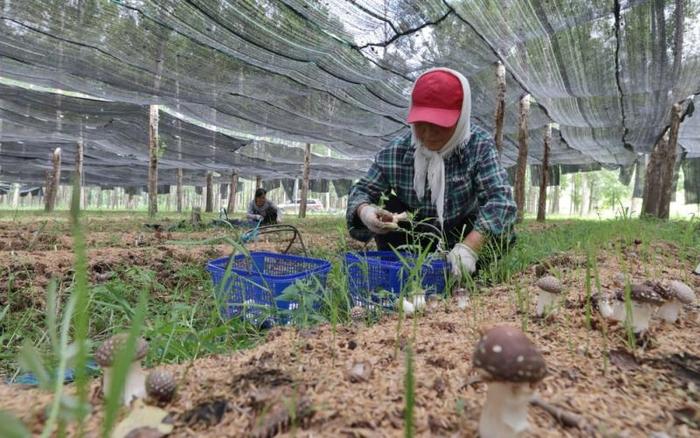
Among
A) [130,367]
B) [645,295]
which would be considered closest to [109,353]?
[130,367]

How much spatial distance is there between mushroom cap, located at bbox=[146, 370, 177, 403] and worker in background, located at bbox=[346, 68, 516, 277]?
4.31 ft

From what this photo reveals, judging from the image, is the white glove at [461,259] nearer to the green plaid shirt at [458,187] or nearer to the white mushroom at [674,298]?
the green plaid shirt at [458,187]

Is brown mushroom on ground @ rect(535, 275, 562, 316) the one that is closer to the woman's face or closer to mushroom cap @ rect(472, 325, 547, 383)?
mushroom cap @ rect(472, 325, 547, 383)

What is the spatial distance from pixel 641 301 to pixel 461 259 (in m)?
0.83

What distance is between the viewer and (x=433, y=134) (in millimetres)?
2395

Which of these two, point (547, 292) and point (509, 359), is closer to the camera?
point (509, 359)

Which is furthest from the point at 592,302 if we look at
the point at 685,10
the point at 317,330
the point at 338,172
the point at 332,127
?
the point at 338,172

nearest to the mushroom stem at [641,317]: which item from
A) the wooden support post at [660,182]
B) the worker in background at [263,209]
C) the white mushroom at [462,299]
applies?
the white mushroom at [462,299]

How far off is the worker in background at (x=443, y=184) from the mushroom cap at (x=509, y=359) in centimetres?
114

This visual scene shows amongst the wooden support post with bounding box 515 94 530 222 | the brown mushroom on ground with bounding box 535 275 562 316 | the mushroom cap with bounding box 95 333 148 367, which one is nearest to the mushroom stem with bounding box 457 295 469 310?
the brown mushroom on ground with bounding box 535 275 562 316

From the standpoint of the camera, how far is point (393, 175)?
9.25ft

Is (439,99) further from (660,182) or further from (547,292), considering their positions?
(660,182)

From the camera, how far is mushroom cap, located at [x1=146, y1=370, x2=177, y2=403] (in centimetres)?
84

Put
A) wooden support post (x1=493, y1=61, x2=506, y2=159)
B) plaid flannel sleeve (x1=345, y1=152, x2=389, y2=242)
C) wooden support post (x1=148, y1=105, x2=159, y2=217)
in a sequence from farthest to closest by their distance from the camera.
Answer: wooden support post (x1=148, y1=105, x2=159, y2=217), wooden support post (x1=493, y1=61, x2=506, y2=159), plaid flannel sleeve (x1=345, y1=152, x2=389, y2=242)
